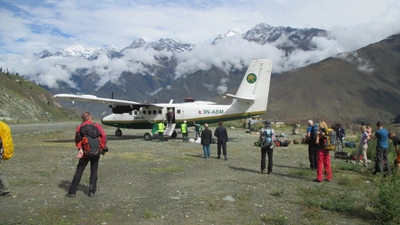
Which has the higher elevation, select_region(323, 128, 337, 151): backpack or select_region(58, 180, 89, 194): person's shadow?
select_region(323, 128, 337, 151): backpack

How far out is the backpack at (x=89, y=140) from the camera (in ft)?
27.6

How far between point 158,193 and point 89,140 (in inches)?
91.2

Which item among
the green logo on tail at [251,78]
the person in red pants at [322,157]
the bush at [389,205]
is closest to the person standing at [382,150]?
the person in red pants at [322,157]

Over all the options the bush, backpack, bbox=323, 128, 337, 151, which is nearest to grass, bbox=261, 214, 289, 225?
the bush

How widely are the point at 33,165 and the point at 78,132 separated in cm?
597

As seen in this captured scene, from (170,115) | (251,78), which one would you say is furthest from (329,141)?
(170,115)

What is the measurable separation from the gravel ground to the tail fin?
930 cm

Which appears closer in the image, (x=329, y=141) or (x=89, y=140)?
(x=89, y=140)

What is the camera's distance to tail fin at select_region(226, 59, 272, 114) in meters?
23.9

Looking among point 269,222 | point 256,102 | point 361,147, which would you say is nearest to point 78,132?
point 269,222

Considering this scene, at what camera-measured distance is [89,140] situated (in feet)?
27.6

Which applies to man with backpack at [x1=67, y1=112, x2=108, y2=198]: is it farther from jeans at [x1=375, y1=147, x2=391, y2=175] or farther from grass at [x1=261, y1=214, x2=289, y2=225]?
jeans at [x1=375, y1=147, x2=391, y2=175]

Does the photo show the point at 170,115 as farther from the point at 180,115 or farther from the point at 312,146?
the point at 312,146

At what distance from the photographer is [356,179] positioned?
11.4 metres
